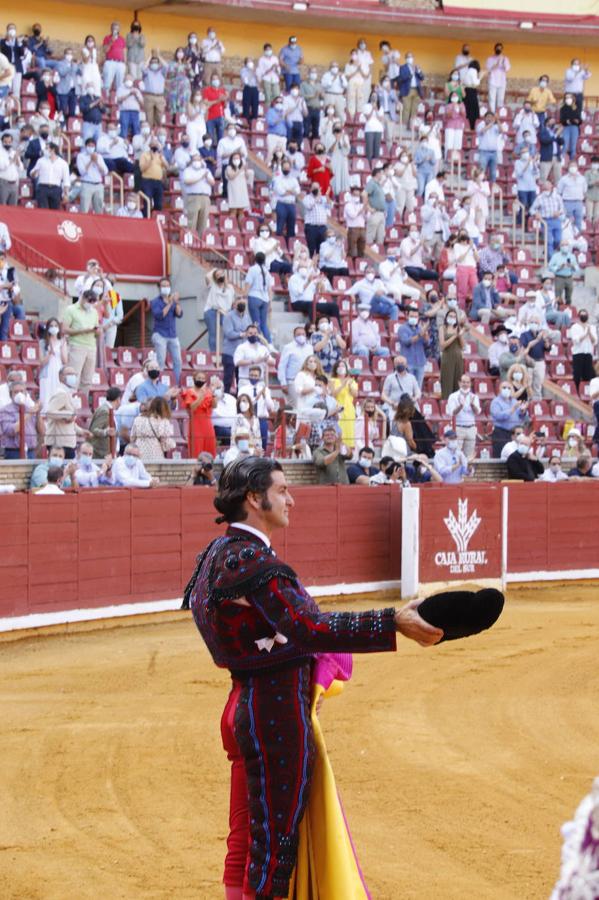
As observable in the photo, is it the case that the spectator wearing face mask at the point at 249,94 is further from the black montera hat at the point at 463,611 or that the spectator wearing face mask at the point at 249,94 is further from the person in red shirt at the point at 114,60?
the black montera hat at the point at 463,611

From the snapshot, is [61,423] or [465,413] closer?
[61,423]

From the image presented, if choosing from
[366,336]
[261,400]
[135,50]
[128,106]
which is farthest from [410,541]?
[135,50]

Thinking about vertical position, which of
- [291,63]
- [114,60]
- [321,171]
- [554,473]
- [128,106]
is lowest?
[554,473]

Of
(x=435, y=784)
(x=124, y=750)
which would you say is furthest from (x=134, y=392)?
(x=435, y=784)

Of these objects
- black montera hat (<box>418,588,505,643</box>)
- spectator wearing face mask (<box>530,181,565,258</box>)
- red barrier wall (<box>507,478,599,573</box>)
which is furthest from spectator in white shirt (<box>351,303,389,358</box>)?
A: black montera hat (<box>418,588,505,643</box>)

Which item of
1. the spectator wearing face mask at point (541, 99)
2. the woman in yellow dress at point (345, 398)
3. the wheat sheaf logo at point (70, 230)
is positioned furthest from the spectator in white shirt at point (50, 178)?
the spectator wearing face mask at point (541, 99)

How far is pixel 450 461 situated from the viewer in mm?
16953

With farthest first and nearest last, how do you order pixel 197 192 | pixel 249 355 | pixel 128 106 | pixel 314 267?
pixel 128 106
pixel 197 192
pixel 314 267
pixel 249 355

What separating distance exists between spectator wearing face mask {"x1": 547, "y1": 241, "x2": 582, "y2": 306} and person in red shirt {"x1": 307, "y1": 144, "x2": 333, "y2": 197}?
11.7 ft

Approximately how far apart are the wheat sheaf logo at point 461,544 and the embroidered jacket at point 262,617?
12149 mm

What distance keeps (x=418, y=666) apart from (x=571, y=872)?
9428mm

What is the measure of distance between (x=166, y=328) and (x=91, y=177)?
355cm

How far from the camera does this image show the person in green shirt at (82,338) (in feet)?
51.4

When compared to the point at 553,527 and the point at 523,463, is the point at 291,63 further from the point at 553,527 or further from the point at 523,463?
the point at 553,527
